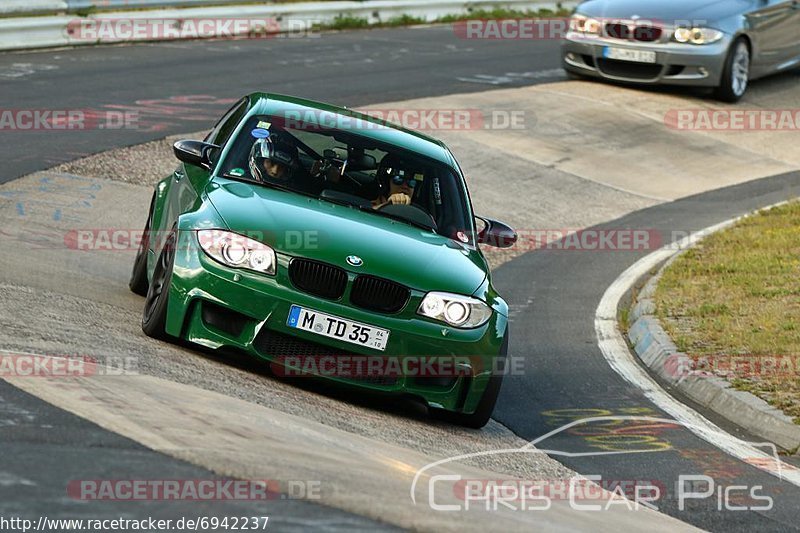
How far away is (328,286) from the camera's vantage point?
749 cm

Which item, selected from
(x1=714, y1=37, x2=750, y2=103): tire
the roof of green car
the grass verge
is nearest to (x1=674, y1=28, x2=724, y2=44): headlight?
(x1=714, y1=37, x2=750, y2=103): tire

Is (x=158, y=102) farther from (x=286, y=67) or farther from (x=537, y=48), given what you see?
(x=537, y=48)

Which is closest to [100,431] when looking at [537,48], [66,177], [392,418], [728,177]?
[392,418]

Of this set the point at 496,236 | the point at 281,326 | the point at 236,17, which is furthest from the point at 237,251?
the point at 236,17

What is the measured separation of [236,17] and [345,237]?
16.3 m

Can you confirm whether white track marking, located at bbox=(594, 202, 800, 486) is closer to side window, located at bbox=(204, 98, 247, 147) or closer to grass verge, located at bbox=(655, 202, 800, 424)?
grass verge, located at bbox=(655, 202, 800, 424)

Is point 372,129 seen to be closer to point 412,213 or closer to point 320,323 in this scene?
point 412,213

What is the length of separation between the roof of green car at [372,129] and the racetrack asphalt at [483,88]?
1640 mm

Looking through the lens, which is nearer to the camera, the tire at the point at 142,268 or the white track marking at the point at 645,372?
the white track marking at the point at 645,372

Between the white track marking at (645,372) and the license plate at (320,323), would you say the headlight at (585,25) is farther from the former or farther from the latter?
the license plate at (320,323)

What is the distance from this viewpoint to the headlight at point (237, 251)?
24.6 feet

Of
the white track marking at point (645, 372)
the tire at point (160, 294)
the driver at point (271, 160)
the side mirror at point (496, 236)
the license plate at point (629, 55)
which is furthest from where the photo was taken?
the license plate at point (629, 55)

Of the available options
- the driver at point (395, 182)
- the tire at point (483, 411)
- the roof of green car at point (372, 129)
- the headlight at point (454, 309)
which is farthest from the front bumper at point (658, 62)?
the headlight at point (454, 309)

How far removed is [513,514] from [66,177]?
28.2 feet
